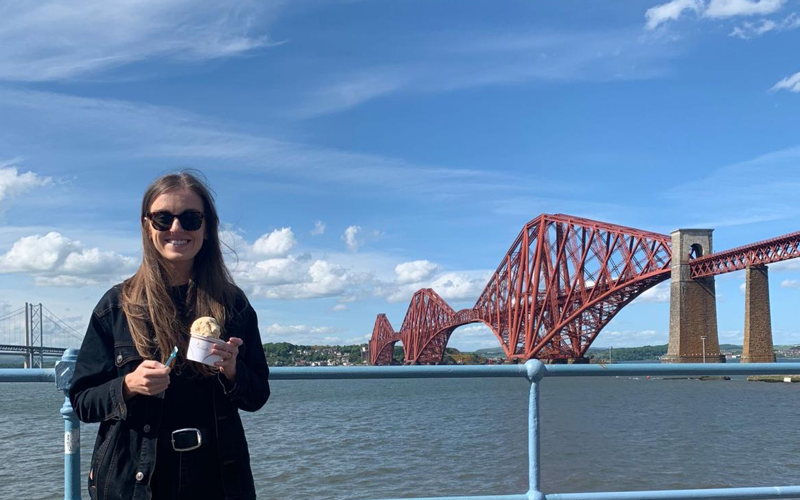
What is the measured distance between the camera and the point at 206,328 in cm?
175

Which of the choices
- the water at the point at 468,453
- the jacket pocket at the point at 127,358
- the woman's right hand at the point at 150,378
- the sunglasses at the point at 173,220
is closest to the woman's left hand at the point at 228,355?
the woman's right hand at the point at 150,378

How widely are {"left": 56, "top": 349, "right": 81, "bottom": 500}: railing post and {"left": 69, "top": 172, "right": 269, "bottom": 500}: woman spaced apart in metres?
0.33

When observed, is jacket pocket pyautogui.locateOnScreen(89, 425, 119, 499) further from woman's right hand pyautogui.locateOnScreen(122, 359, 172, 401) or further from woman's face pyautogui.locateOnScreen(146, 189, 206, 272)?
woman's face pyautogui.locateOnScreen(146, 189, 206, 272)

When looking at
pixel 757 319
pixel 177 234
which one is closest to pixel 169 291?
pixel 177 234

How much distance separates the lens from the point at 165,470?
182cm

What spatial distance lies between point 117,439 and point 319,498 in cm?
827

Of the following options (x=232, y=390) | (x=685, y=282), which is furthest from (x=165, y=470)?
(x=685, y=282)

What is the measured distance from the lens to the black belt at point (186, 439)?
1.80 m

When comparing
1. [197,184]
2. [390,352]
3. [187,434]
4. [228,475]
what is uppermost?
[197,184]

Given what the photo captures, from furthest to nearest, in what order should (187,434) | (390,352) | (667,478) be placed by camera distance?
1. (390,352)
2. (667,478)
3. (187,434)

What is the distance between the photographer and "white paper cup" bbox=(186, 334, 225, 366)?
171cm

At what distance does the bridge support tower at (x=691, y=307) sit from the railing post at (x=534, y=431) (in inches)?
1753

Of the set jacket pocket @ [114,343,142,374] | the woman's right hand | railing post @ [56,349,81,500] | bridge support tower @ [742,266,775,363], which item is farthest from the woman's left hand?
bridge support tower @ [742,266,775,363]

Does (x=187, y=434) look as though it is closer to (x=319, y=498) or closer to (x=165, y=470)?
(x=165, y=470)
